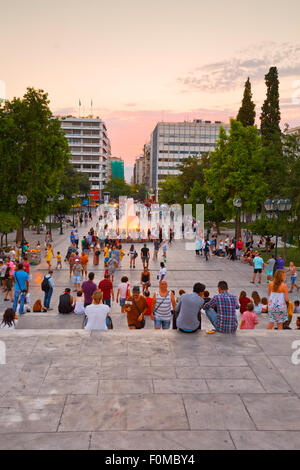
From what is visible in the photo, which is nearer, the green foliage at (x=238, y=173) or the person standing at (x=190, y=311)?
the person standing at (x=190, y=311)

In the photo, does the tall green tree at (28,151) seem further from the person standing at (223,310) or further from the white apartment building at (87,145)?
the white apartment building at (87,145)

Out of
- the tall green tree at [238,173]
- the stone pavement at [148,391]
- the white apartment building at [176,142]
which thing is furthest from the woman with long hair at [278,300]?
the white apartment building at [176,142]

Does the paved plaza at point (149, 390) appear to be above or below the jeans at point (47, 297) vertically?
above

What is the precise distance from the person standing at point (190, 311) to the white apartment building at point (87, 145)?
117079mm

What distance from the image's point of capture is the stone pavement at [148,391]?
4.38m

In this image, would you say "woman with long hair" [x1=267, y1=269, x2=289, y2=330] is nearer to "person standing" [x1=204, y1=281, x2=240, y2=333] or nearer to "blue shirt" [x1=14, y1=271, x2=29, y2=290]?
"person standing" [x1=204, y1=281, x2=240, y2=333]

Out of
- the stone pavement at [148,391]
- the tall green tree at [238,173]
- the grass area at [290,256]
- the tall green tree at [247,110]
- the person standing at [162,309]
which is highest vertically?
the tall green tree at [247,110]

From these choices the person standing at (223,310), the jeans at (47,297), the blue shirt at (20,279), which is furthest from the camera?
the jeans at (47,297)

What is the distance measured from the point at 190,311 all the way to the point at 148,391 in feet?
7.37

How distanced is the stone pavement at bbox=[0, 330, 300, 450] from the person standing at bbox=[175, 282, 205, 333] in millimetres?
184

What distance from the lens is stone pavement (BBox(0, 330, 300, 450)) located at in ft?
14.4

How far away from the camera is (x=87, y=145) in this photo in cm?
12462

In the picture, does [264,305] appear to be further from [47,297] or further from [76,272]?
[76,272]

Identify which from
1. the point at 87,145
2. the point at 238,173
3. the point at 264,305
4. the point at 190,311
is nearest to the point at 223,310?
the point at 190,311
